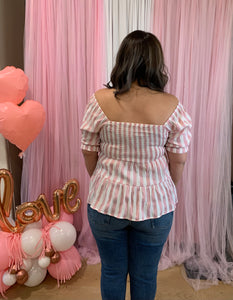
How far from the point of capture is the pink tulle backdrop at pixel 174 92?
1630 mm

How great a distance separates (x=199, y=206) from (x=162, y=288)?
64 cm

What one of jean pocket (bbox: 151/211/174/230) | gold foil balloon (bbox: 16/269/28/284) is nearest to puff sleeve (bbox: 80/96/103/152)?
jean pocket (bbox: 151/211/174/230)

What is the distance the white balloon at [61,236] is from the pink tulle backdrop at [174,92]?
1.04ft

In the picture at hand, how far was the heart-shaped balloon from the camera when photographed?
4.68 ft

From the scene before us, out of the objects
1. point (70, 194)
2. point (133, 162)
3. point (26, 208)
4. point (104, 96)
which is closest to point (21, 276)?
point (26, 208)

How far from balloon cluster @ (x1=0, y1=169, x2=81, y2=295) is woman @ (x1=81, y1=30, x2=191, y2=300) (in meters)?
0.54

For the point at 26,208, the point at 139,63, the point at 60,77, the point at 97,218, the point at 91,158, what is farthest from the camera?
the point at 60,77

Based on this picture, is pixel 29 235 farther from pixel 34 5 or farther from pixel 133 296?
pixel 34 5

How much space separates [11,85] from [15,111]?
158 millimetres

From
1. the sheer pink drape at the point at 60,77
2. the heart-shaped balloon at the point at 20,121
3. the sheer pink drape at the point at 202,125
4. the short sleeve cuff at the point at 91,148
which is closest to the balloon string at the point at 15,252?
the sheer pink drape at the point at 60,77

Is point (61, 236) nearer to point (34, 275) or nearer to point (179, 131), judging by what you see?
point (34, 275)

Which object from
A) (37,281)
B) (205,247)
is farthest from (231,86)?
(37,281)

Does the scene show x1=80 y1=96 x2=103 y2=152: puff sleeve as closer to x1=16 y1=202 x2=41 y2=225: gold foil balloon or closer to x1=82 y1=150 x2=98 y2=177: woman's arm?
x1=82 y1=150 x2=98 y2=177: woman's arm

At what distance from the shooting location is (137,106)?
0.97m
